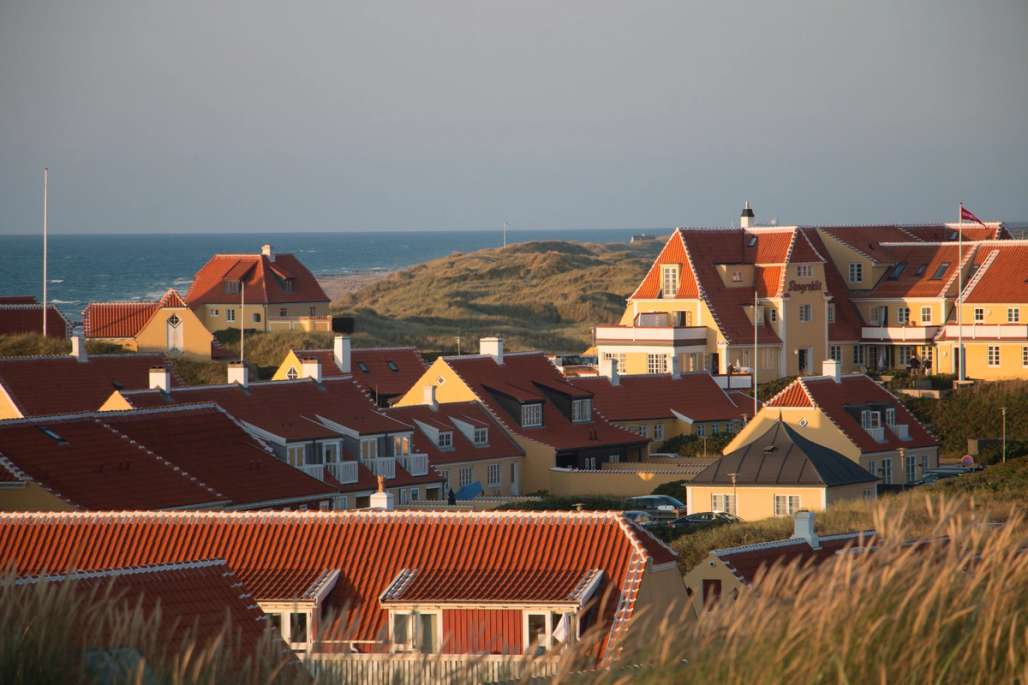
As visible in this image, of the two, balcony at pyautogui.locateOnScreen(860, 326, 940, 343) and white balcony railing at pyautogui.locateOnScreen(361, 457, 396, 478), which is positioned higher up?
balcony at pyautogui.locateOnScreen(860, 326, 940, 343)

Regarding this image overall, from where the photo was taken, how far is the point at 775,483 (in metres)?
50.5

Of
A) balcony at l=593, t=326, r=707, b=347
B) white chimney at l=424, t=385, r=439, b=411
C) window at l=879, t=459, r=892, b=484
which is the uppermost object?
balcony at l=593, t=326, r=707, b=347

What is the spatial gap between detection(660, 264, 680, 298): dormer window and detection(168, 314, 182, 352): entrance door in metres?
18.7

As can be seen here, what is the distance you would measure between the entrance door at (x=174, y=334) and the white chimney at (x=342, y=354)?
16126 mm

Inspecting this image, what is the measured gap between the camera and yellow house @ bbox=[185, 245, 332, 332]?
99562 millimetres

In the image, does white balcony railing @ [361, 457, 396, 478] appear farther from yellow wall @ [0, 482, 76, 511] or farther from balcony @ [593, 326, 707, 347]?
balcony @ [593, 326, 707, 347]

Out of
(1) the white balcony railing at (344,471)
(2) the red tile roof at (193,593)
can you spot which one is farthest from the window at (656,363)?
(2) the red tile roof at (193,593)

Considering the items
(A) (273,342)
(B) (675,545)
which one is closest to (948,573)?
(B) (675,545)

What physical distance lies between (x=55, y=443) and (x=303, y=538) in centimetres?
1466

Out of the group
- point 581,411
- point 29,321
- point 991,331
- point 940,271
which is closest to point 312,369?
point 581,411

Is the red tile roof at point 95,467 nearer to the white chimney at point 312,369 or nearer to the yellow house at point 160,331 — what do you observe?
the white chimney at point 312,369

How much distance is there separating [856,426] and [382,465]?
15082 mm

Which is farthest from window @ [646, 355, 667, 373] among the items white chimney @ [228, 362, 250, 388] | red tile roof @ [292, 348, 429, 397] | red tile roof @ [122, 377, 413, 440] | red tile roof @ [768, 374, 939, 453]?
white chimney @ [228, 362, 250, 388]

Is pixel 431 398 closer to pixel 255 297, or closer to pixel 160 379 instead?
pixel 160 379
